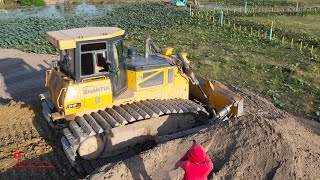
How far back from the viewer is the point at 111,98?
27.7 feet

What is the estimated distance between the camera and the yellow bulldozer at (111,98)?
7789mm

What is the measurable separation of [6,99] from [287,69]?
1220 cm

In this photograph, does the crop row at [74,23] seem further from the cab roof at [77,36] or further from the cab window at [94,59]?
the cab window at [94,59]

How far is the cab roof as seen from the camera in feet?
24.7

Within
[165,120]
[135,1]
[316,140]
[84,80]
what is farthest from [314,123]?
[135,1]

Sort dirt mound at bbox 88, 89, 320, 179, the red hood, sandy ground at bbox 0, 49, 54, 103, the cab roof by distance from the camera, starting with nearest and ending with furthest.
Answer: the red hood, dirt mound at bbox 88, 89, 320, 179, the cab roof, sandy ground at bbox 0, 49, 54, 103

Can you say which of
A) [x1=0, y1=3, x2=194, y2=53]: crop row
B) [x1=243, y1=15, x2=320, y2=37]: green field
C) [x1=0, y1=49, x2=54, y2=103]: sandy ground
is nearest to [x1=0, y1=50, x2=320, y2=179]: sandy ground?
[x1=0, y1=49, x2=54, y2=103]: sandy ground

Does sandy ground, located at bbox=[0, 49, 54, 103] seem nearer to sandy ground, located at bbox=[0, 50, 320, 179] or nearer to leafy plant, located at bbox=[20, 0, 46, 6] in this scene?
sandy ground, located at bbox=[0, 50, 320, 179]

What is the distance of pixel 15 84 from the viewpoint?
14688 mm

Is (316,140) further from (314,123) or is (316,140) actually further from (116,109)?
(116,109)

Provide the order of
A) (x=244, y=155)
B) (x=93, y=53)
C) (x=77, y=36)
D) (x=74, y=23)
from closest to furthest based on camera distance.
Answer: (x=244, y=155) < (x=77, y=36) < (x=93, y=53) < (x=74, y=23)

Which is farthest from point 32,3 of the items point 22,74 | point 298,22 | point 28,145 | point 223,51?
point 28,145

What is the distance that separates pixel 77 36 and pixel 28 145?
3106 millimetres
